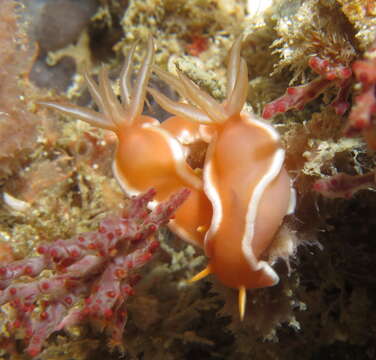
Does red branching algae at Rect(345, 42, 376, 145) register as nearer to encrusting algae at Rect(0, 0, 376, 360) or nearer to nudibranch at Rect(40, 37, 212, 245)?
encrusting algae at Rect(0, 0, 376, 360)

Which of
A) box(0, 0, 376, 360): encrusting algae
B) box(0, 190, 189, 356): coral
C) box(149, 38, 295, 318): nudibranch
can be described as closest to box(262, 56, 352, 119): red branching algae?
box(0, 0, 376, 360): encrusting algae

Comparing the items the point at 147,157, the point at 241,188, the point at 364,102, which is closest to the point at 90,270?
the point at 147,157

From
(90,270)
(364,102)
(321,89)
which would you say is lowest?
(90,270)

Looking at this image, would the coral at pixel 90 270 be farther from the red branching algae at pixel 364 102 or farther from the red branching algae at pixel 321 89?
the red branching algae at pixel 364 102

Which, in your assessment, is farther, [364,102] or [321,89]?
[321,89]

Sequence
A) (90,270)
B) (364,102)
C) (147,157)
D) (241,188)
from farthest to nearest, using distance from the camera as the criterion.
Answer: (147,157)
(90,270)
(241,188)
(364,102)

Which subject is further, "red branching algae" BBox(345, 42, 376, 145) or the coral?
the coral

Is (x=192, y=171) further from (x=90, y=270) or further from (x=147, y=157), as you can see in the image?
(x=90, y=270)

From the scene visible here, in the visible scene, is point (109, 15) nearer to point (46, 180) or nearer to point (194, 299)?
point (46, 180)
